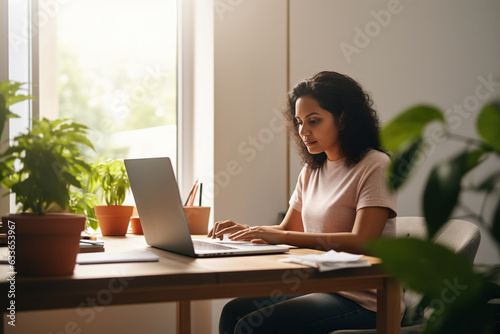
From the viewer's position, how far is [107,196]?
223 centimetres

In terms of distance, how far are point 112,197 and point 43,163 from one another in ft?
4.33

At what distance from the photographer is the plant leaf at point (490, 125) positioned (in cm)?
43

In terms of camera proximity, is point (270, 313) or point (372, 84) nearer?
point (270, 313)

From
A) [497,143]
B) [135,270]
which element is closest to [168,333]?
[135,270]

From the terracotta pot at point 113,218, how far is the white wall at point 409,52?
87 centimetres

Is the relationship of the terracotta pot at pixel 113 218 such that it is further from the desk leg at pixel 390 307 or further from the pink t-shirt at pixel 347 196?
the desk leg at pixel 390 307

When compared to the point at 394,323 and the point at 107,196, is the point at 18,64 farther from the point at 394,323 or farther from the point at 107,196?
the point at 394,323

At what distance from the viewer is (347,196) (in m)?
1.76

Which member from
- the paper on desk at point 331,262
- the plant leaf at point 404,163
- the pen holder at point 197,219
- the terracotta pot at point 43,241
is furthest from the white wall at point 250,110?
the plant leaf at point 404,163

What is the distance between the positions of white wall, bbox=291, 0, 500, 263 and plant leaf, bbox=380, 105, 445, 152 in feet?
6.26

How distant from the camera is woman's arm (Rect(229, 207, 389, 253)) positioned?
5.19 ft

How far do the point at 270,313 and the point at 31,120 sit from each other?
2.81 ft

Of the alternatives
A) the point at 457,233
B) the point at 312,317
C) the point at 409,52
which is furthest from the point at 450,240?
the point at 409,52

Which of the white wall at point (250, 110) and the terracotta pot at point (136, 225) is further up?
the white wall at point (250, 110)
